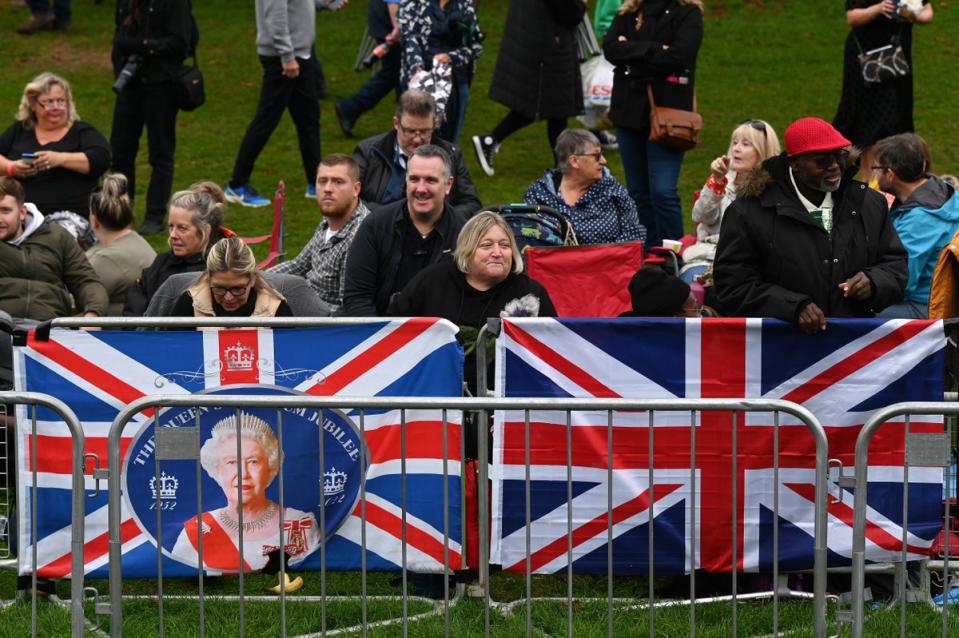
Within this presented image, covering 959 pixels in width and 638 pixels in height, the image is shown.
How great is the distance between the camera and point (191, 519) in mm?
6438

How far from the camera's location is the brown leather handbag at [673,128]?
1136 cm

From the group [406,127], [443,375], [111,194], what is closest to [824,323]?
[443,375]

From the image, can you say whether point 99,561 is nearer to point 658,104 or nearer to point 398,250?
point 398,250

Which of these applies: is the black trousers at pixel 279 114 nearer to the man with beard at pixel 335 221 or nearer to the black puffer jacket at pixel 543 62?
the black puffer jacket at pixel 543 62

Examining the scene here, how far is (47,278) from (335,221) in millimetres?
1697

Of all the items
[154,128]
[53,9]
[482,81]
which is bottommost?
[154,128]

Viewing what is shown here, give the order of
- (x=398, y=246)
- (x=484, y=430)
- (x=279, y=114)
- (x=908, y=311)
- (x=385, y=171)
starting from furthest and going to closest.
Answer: (x=279, y=114) → (x=385, y=171) → (x=908, y=311) → (x=398, y=246) → (x=484, y=430)

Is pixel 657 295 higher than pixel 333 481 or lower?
higher

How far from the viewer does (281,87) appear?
43.8 ft

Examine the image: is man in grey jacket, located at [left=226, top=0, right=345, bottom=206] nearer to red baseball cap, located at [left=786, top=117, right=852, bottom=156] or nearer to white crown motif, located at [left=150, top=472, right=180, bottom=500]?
red baseball cap, located at [left=786, top=117, right=852, bottom=156]

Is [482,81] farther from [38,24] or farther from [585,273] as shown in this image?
[585,273]

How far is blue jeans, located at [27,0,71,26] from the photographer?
20.0m

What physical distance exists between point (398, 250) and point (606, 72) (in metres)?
6.80

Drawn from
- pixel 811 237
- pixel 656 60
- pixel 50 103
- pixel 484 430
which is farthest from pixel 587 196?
pixel 50 103
